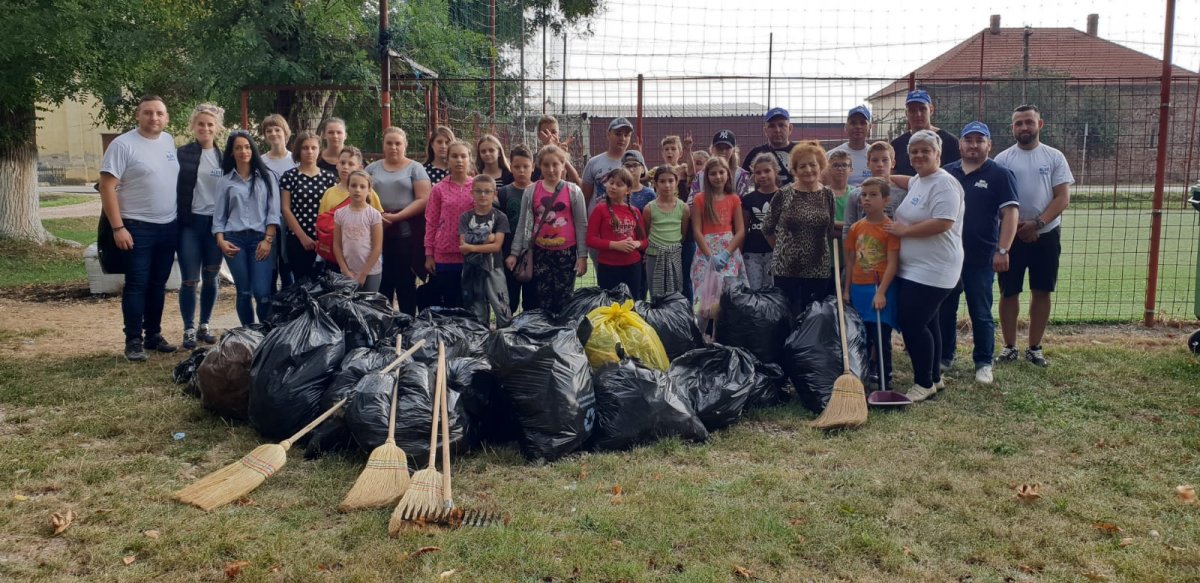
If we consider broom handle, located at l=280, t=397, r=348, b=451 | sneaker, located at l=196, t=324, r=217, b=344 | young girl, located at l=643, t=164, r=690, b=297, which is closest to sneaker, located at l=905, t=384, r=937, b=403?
young girl, located at l=643, t=164, r=690, b=297

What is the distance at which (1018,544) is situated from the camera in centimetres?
307

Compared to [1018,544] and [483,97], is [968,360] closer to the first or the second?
[1018,544]

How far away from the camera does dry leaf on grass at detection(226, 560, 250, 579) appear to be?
2.86 m

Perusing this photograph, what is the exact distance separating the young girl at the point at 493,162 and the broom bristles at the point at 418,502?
9.41ft

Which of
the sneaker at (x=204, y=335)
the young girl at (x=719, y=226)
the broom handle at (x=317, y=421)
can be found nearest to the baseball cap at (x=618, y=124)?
the young girl at (x=719, y=226)

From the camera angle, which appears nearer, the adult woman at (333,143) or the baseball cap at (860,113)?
the baseball cap at (860,113)

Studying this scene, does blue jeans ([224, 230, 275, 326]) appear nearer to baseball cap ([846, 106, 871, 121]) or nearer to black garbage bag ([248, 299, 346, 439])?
black garbage bag ([248, 299, 346, 439])

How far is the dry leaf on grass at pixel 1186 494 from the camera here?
345cm

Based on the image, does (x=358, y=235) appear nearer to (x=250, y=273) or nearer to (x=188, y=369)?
(x=250, y=273)

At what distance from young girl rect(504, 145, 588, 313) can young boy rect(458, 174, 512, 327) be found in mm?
158

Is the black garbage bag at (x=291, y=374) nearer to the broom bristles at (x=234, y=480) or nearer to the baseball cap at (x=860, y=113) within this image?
the broom bristles at (x=234, y=480)

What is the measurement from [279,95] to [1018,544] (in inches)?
359

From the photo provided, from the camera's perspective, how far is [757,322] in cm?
521

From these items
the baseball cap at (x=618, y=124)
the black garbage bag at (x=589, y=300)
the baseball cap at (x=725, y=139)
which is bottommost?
the black garbage bag at (x=589, y=300)
